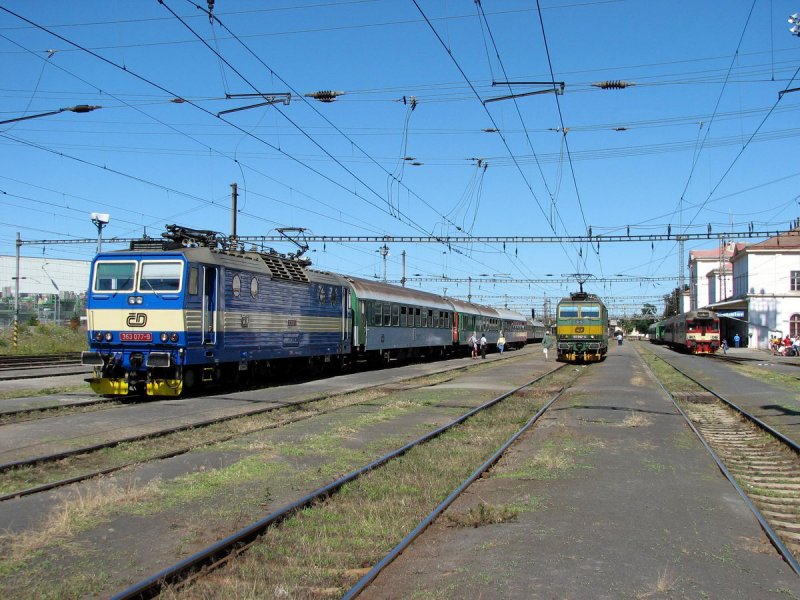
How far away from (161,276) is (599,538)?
12.4m

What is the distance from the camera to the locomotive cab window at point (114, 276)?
16219 mm

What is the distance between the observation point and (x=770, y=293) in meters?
65.8

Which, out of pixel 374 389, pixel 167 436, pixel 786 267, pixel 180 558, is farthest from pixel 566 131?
pixel 786 267

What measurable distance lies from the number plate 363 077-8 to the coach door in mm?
1314

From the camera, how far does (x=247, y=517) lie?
22.2ft

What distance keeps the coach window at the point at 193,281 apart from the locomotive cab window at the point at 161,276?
0.25m

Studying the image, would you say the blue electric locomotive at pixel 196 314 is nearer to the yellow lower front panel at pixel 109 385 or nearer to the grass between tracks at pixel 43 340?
the yellow lower front panel at pixel 109 385

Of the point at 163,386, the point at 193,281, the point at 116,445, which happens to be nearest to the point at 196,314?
the point at 193,281

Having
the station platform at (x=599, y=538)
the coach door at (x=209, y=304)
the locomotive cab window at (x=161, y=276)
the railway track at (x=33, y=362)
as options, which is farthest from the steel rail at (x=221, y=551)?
the railway track at (x=33, y=362)

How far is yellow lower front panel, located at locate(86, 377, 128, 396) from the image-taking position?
16031 millimetres

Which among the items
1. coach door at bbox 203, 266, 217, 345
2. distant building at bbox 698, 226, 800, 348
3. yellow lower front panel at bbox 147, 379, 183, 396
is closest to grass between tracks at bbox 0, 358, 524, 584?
yellow lower front panel at bbox 147, 379, 183, 396

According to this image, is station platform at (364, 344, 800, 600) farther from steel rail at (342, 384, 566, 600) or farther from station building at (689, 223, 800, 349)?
station building at (689, 223, 800, 349)

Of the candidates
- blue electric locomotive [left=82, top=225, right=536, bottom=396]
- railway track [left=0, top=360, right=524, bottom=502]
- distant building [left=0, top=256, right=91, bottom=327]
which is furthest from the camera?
distant building [left=0, top=256, right=91, bottom=327]

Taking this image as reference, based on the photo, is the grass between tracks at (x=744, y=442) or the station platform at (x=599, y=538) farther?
the grass between tracks at (x=744, y=442)
